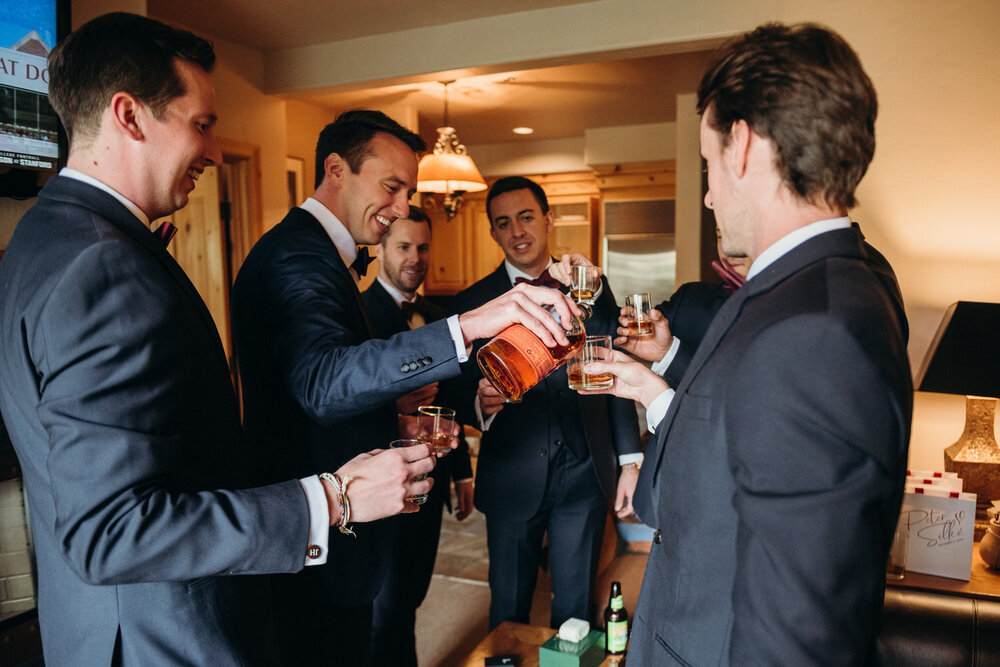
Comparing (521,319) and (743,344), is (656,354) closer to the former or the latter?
(521,319)

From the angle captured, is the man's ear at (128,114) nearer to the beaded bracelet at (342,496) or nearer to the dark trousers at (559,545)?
the beaded bracelet at (342,496)

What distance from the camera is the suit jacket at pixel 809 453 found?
2.40 ft

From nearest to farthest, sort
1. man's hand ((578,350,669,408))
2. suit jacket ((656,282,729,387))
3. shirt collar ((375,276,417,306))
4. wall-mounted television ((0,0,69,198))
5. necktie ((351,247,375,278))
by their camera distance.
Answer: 1. man's hand ((578,350,669,408))
2. necktie ((351,247,375,278))
3. wall-mounted television ((0,0,69,198))
4. suit jacket ((656,282,729,387))
5. shirt collar ((375,276,417,306))

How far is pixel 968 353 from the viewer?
2184 millimetres

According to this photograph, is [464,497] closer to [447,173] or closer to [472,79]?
[447,173]

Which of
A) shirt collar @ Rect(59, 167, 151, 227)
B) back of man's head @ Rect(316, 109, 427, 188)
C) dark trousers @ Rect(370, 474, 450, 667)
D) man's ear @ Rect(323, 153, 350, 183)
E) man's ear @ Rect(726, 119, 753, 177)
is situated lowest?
dark trousers @ Rect(370, 474, 450, 667)

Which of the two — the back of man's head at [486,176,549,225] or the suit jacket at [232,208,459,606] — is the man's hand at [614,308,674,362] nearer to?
the suit jacket at [232,208,459,606]

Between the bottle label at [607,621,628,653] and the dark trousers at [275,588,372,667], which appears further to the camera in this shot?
the bottle label at [607,621,628,653]

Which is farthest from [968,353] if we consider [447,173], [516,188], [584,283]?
[447,173]

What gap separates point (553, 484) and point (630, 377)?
0.94m

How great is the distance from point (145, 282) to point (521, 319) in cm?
63

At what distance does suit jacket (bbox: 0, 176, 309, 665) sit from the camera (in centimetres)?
84

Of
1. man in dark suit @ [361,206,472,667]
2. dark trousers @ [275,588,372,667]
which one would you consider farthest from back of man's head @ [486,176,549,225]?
dark trousers @ [275,588,372,667]

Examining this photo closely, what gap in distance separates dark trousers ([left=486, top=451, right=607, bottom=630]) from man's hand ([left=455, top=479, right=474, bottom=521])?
1.25 feet
